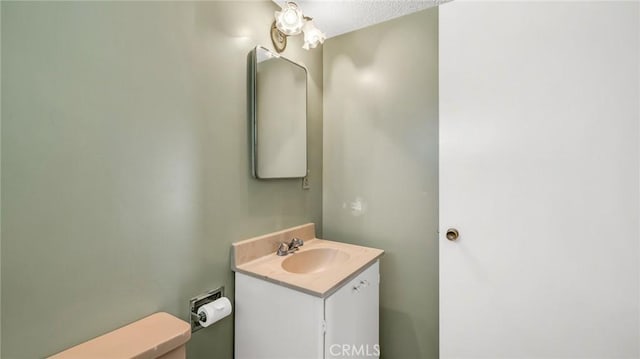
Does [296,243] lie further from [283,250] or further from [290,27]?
[290,27]

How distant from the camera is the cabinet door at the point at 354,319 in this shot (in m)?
0.96

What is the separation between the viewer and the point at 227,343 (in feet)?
3.67

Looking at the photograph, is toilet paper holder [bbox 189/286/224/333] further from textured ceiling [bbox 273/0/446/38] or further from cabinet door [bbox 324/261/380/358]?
textured ceiling [bbox 273/0/446/38]

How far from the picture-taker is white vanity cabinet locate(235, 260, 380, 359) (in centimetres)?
92

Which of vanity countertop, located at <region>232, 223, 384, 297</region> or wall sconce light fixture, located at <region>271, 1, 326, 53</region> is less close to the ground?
wall sconce light fixture, located at <region>271, 1, 326, 53</region>

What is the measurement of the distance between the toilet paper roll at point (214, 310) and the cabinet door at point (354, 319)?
0.42 meters

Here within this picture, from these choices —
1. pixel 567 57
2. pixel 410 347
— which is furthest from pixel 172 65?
pixel 410 347

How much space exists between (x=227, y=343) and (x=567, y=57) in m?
1.83

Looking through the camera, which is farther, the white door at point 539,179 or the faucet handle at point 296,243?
the faucet handle at point 296,243

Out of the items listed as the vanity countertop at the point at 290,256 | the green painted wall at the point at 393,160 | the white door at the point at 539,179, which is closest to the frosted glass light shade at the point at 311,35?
the green painted wall at the point at 393,160

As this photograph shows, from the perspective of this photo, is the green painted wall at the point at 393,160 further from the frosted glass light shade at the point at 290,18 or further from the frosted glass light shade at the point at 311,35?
the frosted glass light shade at the point at 290,18

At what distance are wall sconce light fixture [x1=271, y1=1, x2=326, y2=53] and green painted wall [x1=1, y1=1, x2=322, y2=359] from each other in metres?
0.14

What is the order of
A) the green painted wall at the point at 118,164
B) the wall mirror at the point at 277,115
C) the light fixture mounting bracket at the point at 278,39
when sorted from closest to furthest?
the green painted wall at the point at 118,164 < the wall mirror at the point at 277,115 < the light fixture mounting bracket at the point at 278,39

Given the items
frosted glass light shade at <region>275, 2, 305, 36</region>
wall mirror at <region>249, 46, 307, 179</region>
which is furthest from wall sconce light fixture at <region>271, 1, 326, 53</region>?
wall mirror at <region>249, 46, 307, 179</region>
